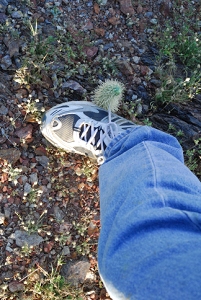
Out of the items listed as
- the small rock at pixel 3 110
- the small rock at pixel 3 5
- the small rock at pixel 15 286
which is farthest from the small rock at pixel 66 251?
the small rock at pixel 3 5

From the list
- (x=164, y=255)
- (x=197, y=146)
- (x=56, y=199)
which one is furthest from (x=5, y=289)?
(x=197, y=146)

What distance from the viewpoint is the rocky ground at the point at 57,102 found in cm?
280

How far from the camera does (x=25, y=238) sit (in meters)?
2.80

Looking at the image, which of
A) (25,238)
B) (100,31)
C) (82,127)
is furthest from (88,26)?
(25,238)

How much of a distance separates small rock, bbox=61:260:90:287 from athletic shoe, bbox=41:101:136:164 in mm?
864

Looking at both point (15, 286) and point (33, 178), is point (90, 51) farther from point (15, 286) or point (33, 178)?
point (15, 286)

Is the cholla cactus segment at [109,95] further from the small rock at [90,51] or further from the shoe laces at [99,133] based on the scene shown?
the small rock at [90,51]

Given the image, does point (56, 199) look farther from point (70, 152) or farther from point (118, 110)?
point (118, 110)

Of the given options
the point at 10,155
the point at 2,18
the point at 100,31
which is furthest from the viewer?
the point at 100,31

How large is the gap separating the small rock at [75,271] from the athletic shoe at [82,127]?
86cm

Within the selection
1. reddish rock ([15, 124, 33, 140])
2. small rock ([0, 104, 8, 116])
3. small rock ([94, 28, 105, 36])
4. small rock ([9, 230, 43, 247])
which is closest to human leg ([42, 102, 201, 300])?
reddish rock ([15, 124, 33, 140])

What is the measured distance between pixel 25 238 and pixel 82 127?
1.03m

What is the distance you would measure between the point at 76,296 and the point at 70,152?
3.83ft

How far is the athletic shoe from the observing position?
9.89ft
